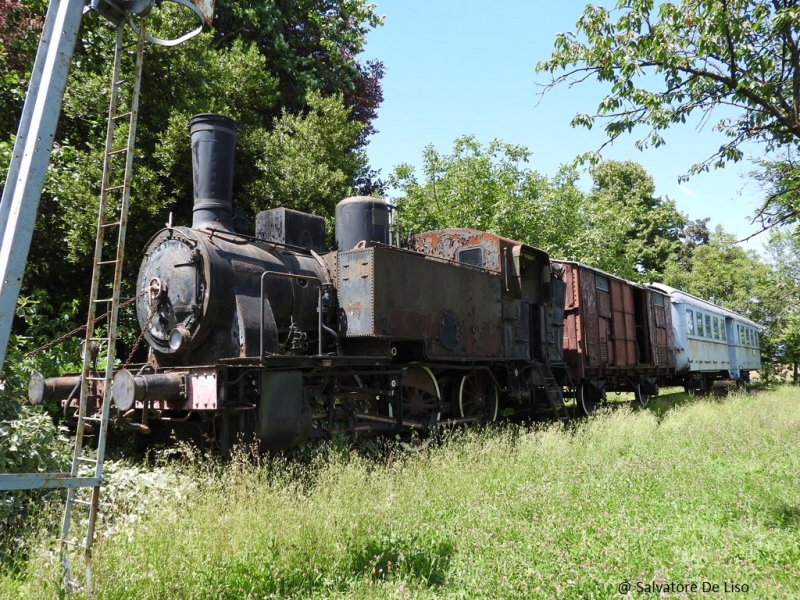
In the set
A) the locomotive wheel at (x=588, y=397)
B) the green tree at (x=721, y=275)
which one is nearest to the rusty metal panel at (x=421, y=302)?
the locomotive wheel at (x=588, y=397)

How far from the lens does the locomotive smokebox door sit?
236 inches

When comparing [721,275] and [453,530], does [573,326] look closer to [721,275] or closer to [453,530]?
[453,530]

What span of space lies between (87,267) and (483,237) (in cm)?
722

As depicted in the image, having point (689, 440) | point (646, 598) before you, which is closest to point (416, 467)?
point (646, 598)

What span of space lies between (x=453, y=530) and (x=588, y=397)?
9838 mm

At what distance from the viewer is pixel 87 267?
11.3 metres

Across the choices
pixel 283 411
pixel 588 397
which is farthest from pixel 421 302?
pixel 588 397

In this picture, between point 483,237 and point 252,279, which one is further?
point 483,237

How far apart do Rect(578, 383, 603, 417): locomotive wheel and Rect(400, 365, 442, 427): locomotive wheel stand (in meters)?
Result: 5.79

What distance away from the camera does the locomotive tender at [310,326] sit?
6086 mm

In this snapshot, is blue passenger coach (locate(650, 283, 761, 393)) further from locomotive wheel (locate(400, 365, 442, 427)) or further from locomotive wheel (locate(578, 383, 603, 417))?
locomotive wheel (locate(400, 365, 442, 427))

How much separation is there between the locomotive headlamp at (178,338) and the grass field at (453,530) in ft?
4.31

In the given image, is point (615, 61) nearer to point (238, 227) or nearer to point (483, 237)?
point (483, 237)

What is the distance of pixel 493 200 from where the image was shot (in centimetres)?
1953
